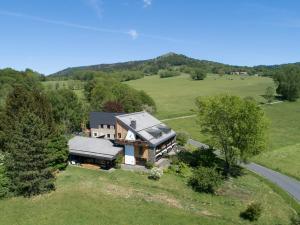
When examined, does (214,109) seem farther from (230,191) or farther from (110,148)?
(110,148)

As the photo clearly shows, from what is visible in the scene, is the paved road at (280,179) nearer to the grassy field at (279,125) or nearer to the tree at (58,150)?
the grassy field at (279,125)

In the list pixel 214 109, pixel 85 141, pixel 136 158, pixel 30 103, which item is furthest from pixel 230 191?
pixel 30 103

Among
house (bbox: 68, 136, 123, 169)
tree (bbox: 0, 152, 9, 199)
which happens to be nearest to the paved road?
house (bbox: 68, 136, 123, 169)

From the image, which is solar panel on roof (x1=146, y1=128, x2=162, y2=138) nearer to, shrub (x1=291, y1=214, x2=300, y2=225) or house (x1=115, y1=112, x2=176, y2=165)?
house (x1=115, y1=112, x2=176, y2=165)

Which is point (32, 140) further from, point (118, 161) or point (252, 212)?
point (252, 212)

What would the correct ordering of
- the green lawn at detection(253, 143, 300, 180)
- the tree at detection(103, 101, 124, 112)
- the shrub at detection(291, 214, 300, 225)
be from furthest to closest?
the tree at detection(103, 101, 124, 112)
the green lawn at detection(253, 143, 300, 180)
the shrub at detection(291, 214, 300, 225)

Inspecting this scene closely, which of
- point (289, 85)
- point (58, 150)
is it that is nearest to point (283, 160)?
point (58, 150)
